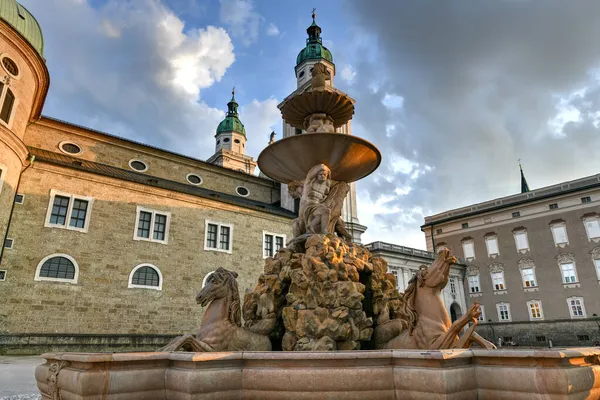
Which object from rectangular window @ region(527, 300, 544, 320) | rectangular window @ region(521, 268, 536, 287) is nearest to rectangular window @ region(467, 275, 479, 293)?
rectangular window @ region(521, 268, 536, 287)

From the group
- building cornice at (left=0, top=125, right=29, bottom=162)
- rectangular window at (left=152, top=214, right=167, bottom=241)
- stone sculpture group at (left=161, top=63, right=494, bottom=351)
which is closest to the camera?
stone sculpture group at (left=161, top=63, right=494, bottom=351)

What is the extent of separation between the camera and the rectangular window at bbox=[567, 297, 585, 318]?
31.3 metres

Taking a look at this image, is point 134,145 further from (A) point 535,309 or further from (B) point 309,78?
(A) point 535,309

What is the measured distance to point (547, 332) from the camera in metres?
32.5

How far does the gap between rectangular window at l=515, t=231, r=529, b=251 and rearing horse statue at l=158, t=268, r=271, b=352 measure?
37498mm

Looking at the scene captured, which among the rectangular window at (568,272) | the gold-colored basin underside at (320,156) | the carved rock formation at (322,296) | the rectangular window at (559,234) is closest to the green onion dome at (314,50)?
the rectangular window at (559,234)

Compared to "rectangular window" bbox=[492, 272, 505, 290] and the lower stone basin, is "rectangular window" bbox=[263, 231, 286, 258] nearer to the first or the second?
the lower stone basin

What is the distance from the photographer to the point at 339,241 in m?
7.12

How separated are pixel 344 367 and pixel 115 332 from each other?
62.0 feet

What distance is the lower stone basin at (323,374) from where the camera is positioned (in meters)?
3.37

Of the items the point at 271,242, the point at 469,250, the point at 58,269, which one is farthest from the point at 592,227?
the point at 58,269

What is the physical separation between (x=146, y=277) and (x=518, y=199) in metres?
36.0

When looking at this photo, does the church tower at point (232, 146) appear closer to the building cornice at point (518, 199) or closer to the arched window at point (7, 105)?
the building cornice at point (518, 199)

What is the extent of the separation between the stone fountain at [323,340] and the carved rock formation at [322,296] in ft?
0.06
